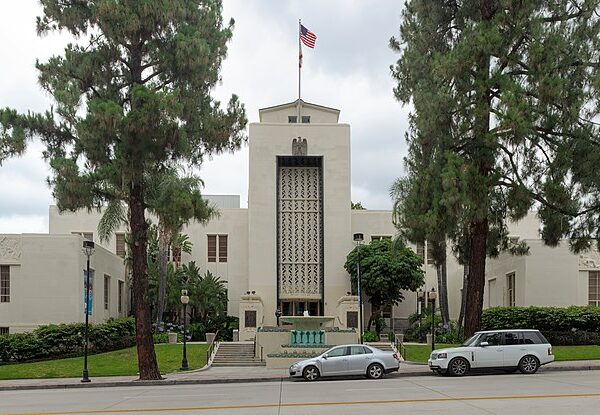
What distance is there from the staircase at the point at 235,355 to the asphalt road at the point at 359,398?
1361 cm

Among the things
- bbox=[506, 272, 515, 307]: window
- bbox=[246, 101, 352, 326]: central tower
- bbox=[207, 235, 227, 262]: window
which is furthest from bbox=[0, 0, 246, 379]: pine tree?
bbox=[207, 235, 227, 262]: window

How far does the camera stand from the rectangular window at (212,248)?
55.7 meters

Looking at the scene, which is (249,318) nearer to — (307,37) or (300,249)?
(300,249)

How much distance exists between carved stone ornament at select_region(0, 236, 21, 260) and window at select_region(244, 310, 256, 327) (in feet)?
49.1

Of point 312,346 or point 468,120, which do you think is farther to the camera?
point 312,346

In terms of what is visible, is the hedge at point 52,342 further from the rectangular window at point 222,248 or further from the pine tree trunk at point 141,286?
the rectangular window at point 222,248

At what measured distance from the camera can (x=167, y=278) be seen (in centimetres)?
5216

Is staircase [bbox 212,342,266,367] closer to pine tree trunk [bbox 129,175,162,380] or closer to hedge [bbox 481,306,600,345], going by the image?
pine tree trunk [bbox 129,175,162,380]

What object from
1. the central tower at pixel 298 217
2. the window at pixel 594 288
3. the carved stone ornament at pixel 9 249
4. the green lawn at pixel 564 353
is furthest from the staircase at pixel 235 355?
the window at pixel 594 288

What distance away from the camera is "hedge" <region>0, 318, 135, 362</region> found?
34.8 metres

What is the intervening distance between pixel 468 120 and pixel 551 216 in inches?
202

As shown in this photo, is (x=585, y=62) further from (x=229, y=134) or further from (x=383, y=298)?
(x=383, y=298)

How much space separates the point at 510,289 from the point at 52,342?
24869 millimetres

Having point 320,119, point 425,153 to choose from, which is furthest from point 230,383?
point 320,119
